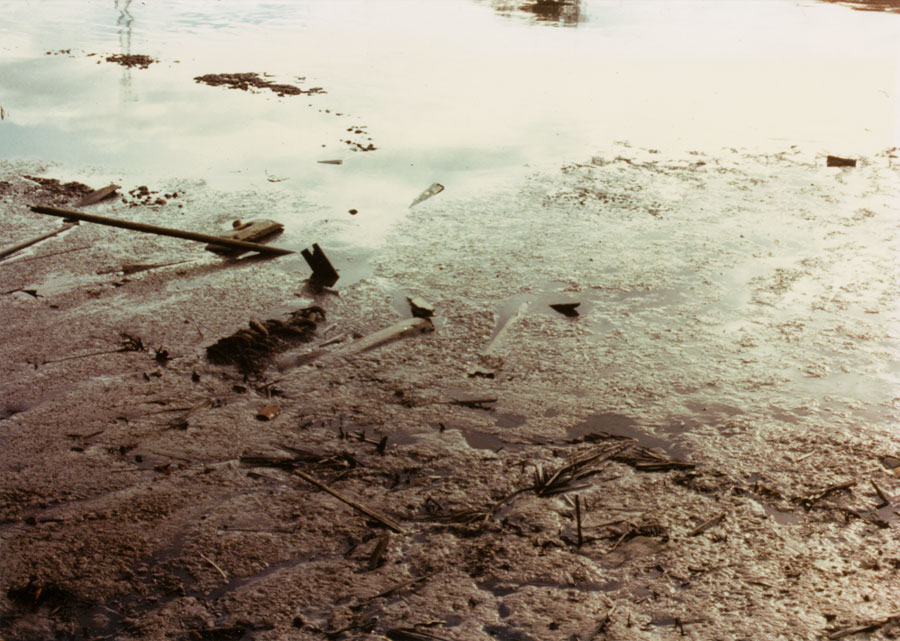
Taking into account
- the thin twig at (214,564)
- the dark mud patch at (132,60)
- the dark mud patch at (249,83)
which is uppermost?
the dark mud patch at (132,60)

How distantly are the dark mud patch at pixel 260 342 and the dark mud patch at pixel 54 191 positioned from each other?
3667 millimetres

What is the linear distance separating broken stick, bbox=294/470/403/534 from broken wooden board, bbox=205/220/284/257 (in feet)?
10.9

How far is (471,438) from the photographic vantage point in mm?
4758

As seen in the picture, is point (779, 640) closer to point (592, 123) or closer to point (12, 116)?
point (592, 123)

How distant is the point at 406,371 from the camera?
546 centimetres

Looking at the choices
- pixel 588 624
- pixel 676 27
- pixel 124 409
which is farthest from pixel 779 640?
pixel 676 27

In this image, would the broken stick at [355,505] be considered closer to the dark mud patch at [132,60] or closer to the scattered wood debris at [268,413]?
the scattered wood debris at [268,413]

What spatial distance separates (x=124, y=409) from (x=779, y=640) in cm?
388

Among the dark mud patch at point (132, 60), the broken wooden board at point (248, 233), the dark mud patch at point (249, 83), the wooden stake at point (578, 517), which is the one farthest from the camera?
the dark mud patch at point (132, 60)

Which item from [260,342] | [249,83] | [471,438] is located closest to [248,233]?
[260,342]

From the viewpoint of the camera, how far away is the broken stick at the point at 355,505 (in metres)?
4.02

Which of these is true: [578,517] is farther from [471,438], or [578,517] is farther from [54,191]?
[54,191]

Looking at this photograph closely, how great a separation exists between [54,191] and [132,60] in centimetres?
661

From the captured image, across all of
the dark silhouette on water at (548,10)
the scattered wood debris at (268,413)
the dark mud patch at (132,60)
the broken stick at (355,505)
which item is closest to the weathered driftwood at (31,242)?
the scattered wood debris at (268,413)
